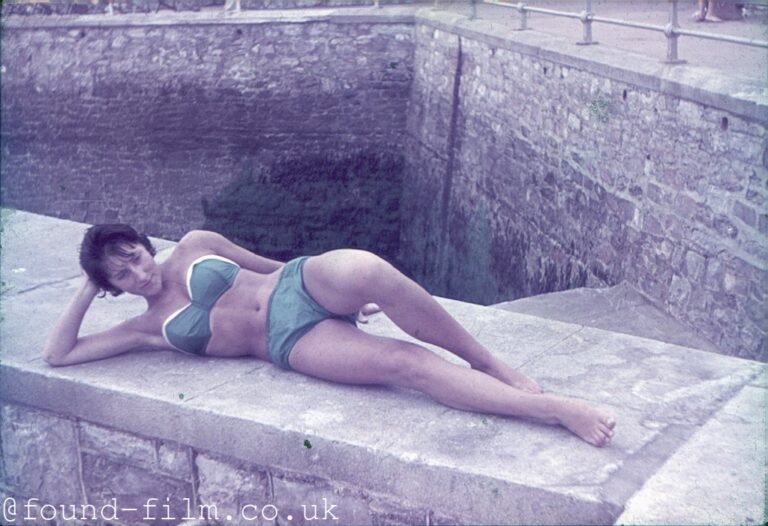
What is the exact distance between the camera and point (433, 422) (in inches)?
127

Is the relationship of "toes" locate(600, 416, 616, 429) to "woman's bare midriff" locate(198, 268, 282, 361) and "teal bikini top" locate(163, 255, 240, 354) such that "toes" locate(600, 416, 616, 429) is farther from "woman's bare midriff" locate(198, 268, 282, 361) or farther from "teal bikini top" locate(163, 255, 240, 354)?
"teal bikini top" locate(163, 255, 240, 354)

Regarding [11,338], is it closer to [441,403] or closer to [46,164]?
[441,403]

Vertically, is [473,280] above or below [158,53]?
below

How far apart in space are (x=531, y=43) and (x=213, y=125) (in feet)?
24.1

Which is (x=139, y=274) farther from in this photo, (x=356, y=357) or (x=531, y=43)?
(x=531, y=43)

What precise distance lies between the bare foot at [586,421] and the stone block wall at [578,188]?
12.0 feet

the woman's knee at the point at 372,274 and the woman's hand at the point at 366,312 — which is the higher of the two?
the woman's knee at the point at 372,274

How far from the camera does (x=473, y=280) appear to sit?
1336 centimetres

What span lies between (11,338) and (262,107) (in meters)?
12.5

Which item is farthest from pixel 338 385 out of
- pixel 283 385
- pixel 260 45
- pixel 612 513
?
pixel 260 45

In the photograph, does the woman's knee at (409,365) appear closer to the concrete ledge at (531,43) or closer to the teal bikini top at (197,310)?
the teal bikini top at (197,310)

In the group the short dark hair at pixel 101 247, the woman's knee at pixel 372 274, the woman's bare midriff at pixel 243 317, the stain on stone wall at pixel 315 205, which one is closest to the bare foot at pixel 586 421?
the woman's knee at pixel 372 274

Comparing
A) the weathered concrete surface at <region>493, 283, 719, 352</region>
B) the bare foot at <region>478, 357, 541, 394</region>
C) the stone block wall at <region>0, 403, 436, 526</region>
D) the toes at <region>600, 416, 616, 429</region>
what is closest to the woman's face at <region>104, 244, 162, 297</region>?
the stone block wall at <region>0, 403, 436, 526</region>

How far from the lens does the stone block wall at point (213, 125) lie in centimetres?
1590
